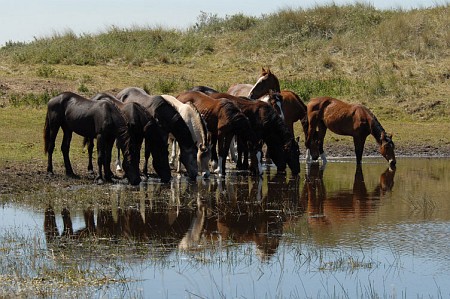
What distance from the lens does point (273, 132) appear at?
18984 mm

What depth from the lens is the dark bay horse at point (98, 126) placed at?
54.5 feet

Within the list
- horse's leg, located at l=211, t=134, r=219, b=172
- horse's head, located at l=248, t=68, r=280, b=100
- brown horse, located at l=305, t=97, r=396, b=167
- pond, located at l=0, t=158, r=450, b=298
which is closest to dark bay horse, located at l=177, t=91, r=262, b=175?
horse's leg, located at l=211, t=134, r=219, b=172

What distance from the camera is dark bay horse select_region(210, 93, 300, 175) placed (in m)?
18.8

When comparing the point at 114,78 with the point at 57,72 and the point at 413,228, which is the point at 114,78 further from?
the point at 413,228

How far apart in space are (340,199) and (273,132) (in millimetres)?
3740

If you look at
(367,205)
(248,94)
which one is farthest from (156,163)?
(248,94)

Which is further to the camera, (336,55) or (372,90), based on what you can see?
(336,55)

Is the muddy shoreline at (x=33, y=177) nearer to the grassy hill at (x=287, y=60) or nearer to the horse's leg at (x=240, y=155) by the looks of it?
the horse's leg at (x=240, y=155)

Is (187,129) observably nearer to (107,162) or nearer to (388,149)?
(107,162)

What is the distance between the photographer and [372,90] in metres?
29.0

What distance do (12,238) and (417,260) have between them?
15.8ft

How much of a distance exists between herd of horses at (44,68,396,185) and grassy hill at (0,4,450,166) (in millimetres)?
4788

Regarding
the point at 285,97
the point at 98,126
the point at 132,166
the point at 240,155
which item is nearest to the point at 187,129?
the point at 132,166

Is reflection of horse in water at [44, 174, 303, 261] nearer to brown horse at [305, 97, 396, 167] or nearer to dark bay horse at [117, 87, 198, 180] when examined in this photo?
dark bay horse at [117, 87, 198, 180]
